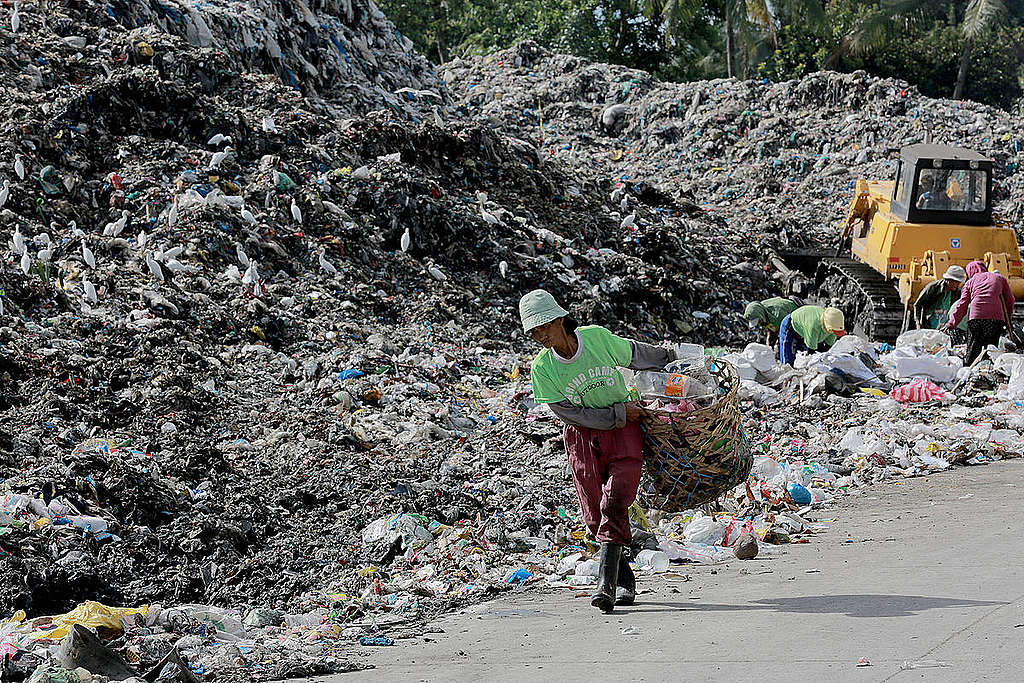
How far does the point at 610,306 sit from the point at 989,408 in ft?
15.5

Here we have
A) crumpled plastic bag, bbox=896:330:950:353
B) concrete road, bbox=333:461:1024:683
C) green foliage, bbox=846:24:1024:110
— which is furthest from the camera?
green foliage, bbox=846:24:1024:110

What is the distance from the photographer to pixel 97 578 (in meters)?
5.29

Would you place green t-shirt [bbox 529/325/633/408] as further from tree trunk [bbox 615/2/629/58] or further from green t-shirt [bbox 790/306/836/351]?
tree trunk [bbox 615/2/629/58]

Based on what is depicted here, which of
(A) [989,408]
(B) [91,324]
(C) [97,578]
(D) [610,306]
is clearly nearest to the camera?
(C) [97,578]

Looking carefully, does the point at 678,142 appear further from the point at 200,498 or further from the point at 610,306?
the point at 200,498

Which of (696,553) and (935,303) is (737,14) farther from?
(696,553)

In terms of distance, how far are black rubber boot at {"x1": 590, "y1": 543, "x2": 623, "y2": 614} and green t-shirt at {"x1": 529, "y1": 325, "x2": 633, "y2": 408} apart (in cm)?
58

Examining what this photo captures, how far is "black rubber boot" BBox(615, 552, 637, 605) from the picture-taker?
4469 mm

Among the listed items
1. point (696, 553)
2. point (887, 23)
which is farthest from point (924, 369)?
point (887, 23)

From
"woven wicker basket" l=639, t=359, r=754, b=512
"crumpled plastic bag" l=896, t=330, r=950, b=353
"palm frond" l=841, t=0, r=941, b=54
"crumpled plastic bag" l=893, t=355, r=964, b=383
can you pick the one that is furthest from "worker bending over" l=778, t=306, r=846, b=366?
"palm frond" l=841, t=0, r=941, b=54

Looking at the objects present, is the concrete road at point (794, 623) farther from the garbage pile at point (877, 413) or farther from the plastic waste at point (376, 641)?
the garbage pile at point (877, 413)

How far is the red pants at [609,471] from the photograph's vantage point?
426 centimetres

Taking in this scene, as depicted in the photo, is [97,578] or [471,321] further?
[471,321]

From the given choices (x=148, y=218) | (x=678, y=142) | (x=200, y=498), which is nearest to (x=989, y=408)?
(x=200, y=498)
